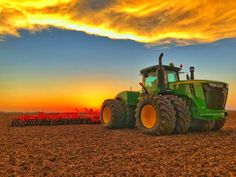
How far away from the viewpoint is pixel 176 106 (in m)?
13.0

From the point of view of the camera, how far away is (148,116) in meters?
14.1

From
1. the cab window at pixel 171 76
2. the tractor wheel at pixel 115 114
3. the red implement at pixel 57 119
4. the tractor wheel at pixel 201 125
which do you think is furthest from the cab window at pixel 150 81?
the red implement at pixel 57 119

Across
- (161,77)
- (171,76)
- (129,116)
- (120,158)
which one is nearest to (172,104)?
(161,77)

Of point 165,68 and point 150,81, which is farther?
point 150,81

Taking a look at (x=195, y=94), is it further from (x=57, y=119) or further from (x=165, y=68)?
(x=57, y=119)

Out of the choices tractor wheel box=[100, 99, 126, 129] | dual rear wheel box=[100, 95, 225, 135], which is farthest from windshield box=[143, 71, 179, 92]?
tractor wheel box=[100, 99, 126, 129]

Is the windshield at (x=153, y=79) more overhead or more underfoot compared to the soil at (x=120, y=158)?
more overhead

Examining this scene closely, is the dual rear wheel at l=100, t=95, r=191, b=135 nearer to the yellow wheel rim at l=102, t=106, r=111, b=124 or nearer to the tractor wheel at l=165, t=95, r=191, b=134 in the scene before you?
the tractor wheel at l=165, t=95, r=191, b=134

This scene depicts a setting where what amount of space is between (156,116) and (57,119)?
398 inches

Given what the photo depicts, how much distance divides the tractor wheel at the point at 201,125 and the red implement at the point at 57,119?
8.20 meters

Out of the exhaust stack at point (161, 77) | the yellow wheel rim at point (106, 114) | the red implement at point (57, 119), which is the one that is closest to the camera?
the exhaust stack at point (161, 77)

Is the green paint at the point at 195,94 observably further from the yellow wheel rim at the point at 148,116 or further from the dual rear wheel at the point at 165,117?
the yellow wheel rim at the point at 148,116

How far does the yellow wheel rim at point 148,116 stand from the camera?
13742mm

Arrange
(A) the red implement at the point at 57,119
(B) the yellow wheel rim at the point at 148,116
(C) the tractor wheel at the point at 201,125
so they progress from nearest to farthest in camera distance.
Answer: (B) the yellow wheel rim at the point at 148,116 → (C) the tractor wheel at the point at 201,125 → (A) the red implement at the point at 57,119
